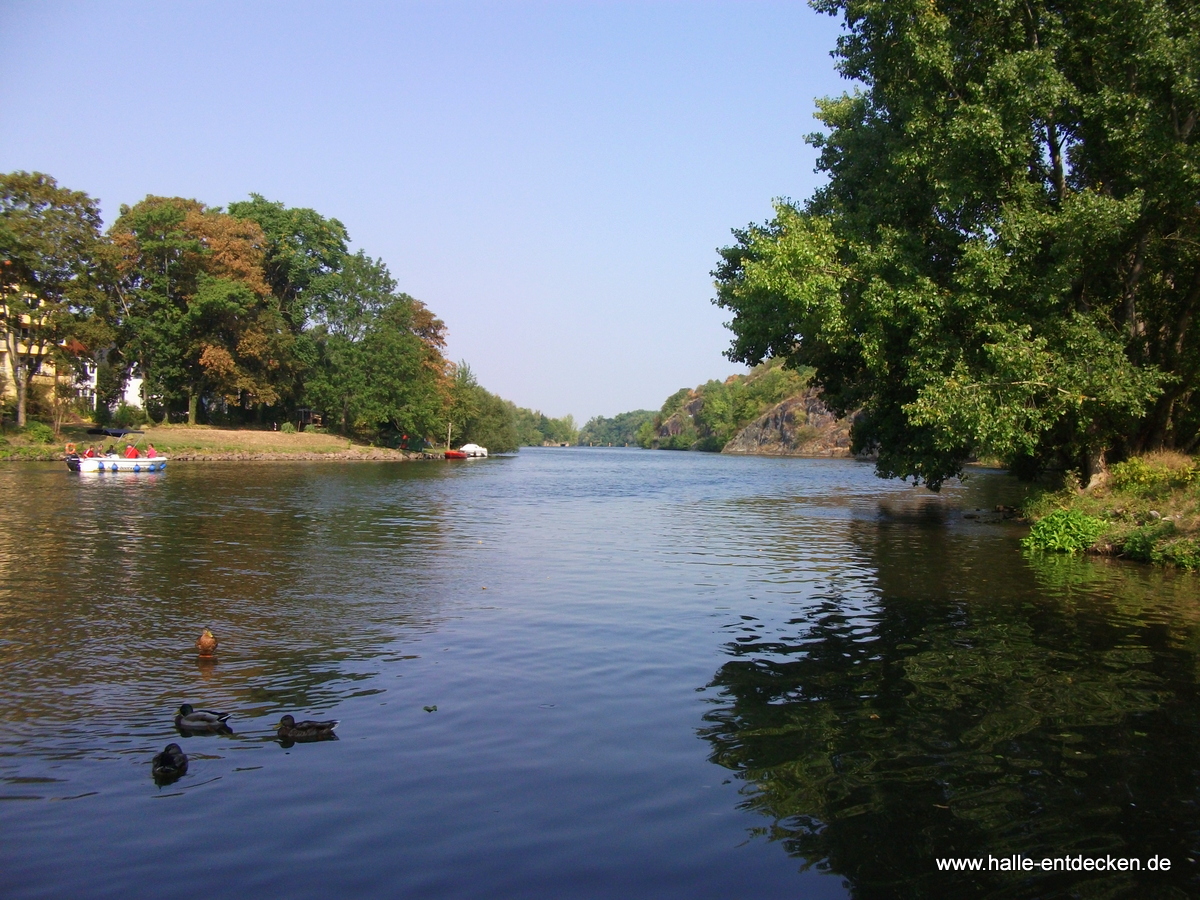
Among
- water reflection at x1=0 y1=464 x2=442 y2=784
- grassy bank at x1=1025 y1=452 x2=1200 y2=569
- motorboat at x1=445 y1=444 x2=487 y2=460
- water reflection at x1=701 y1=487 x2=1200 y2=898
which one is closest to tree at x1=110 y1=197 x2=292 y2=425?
motorboat at x1=445 y1=444 x2=487 y2=460

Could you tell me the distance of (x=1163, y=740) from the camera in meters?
9.41

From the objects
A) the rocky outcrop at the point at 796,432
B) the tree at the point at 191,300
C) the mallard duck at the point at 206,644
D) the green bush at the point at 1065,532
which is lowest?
the mallard duck at the point at 206,644

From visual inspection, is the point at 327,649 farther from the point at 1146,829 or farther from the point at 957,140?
the point at 957,140

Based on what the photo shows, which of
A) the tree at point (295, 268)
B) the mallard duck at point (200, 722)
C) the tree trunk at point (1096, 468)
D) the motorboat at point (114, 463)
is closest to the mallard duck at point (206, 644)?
the mallard duck at point (200, 722)

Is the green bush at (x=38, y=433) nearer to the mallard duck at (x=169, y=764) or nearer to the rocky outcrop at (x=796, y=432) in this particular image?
the mallard duck at (x=169, y=764)

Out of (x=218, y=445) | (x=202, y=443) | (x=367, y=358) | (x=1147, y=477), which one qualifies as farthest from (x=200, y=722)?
(x=367, y=358)

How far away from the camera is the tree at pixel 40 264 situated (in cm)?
6066

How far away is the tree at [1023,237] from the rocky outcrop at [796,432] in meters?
122

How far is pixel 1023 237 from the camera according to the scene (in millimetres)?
22547

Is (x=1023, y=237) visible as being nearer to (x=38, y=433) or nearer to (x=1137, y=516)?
(x=1137, y=516)

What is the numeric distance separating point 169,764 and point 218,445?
70.3 meters

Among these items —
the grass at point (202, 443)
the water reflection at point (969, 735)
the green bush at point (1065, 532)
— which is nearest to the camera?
the water reflection at point (969, 735)

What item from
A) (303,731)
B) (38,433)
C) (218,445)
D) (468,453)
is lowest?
(303,731)

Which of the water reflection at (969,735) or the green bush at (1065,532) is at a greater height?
the green bush at (1065,532)
